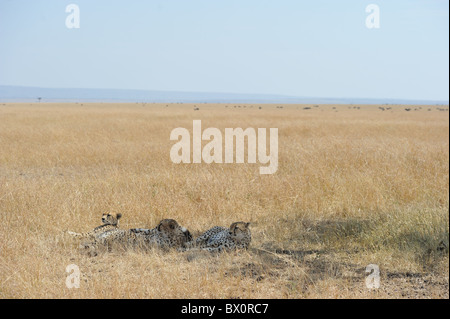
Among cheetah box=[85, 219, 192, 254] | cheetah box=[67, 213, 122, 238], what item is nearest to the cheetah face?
cheetah box=[85, 219, 192, 254]

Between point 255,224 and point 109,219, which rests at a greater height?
point 109,219

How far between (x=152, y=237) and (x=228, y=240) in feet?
3.08

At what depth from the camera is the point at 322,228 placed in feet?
21.2

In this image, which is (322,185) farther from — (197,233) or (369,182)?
(197,233)

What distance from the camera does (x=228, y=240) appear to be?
5504 mm

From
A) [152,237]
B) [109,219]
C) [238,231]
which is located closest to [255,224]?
[238,231]

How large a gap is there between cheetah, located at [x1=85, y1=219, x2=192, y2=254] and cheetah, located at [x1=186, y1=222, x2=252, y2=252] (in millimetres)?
175

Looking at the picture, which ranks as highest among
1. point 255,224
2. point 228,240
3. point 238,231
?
point 238,231

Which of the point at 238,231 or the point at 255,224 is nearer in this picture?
the point at 238,231

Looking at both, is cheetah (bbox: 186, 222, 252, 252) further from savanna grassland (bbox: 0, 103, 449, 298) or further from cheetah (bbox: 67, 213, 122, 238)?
cheetah (bbox: 67, 213, 122, 238)

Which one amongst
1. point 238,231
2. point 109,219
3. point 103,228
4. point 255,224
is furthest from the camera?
point 255,224

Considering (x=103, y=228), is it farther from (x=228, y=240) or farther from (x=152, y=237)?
(x=228, y=240)
